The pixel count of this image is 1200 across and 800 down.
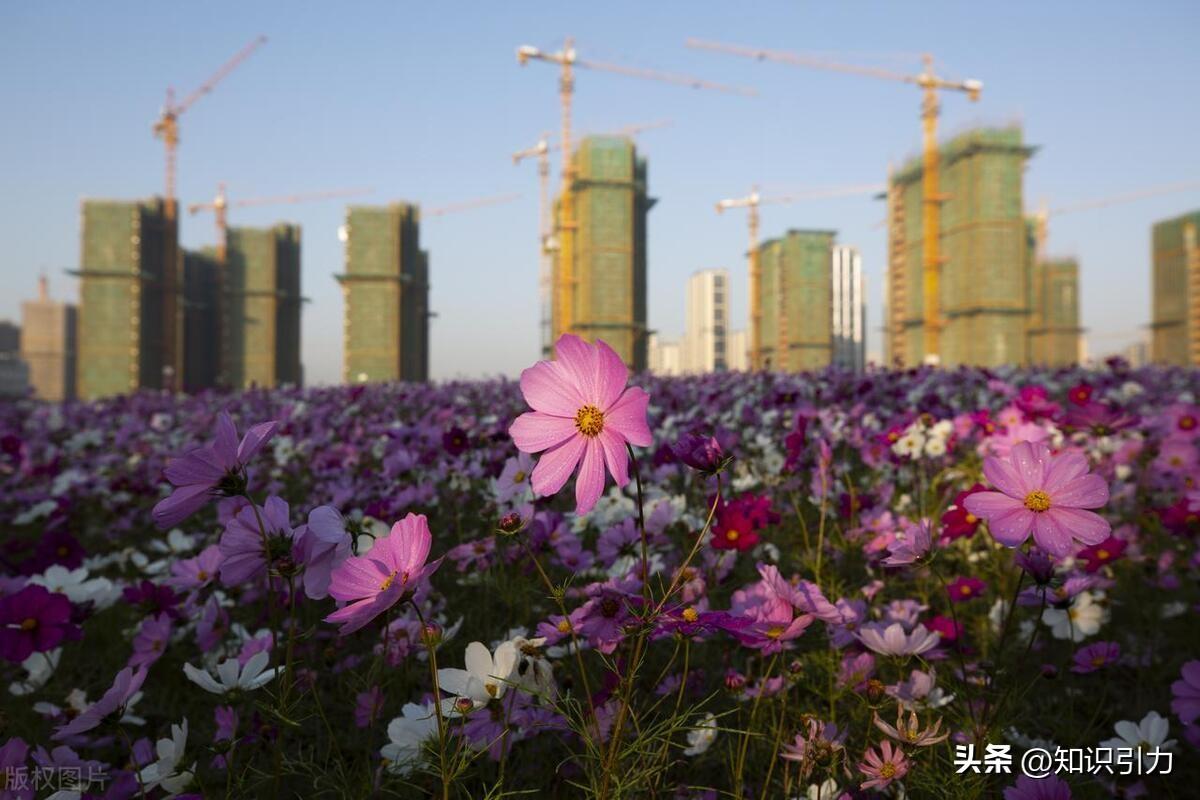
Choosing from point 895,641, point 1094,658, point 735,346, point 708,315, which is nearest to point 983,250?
point 1094,658

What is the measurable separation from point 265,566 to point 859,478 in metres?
3.79

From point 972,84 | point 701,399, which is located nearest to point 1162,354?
point 972,84

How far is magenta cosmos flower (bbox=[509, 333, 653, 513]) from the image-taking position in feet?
2.88

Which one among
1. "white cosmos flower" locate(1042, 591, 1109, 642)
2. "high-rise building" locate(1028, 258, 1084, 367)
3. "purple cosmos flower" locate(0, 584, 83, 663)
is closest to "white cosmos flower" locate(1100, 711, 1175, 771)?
"white cosmos flower" locate(1042, 591, 1109, 642)

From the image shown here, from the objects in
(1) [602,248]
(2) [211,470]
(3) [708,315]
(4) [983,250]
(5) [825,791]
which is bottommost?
(5) [825,791]

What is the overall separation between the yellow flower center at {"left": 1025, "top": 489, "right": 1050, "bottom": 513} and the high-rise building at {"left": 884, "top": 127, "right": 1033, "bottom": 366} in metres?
46.9

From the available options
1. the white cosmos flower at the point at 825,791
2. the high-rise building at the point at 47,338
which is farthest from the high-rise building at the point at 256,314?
the high-rise building at the point at 47,338

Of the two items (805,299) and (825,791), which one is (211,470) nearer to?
(825,791)

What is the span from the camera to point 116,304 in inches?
2064

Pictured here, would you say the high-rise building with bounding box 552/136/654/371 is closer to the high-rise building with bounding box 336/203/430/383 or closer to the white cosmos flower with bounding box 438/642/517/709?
→ the high-rise building with bounding box 336/203/430/383

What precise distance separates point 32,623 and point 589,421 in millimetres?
1411

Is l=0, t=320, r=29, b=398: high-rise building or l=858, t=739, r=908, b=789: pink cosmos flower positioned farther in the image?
l=0, t=320, r=29, b=398: high-rise building

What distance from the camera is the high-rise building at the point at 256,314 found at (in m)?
63.8

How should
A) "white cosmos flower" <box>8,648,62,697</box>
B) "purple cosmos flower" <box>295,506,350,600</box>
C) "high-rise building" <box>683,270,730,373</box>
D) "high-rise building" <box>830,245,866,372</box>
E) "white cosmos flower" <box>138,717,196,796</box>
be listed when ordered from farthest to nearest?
1. "high-rise building" <box>830,245,866,372</box>
2. "high-rise building" <box>683,270,730,373</box>
3. "white cosmos flower" <box>8,648,62,697</box>
4. "white cosmos flower" <box>138,717,196,796</box>
5. "purple cosmos flower" <box>295,506,350,600</box>
